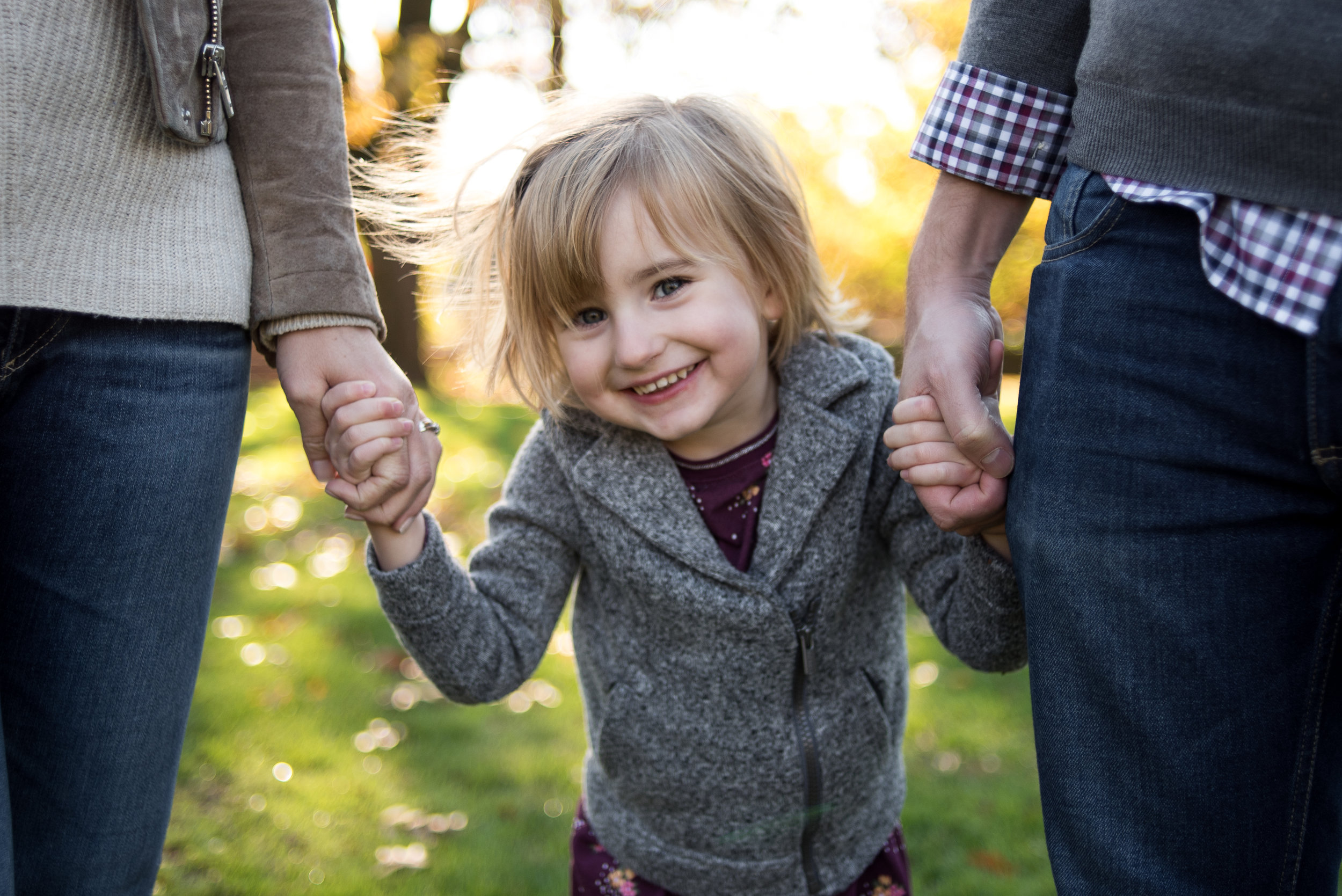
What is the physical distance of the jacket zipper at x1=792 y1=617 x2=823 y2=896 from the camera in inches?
70.1

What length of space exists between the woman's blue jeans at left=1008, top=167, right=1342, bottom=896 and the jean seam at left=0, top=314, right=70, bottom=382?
117 centimetres

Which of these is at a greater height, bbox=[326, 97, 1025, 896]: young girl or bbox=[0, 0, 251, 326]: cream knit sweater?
bbox=[0, 0, 251, 326]: cream knit sweater

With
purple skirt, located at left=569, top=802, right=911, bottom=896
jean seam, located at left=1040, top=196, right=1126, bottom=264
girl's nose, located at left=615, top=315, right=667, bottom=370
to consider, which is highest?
jean seam, located at left=1040, top=196, right=1126, bottom=264

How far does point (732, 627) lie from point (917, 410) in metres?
0.53

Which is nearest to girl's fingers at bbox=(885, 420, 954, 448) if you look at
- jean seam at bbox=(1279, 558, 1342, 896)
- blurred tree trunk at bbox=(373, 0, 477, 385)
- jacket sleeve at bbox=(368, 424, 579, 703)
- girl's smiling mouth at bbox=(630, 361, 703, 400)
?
girl's smiling mouth at bbox=(630, 361, 703, 400)

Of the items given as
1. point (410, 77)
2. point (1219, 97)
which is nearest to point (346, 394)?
point (1219, 97)

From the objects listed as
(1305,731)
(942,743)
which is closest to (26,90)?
(1305,731)

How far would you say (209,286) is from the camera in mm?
1327

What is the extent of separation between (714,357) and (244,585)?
3.63 meters

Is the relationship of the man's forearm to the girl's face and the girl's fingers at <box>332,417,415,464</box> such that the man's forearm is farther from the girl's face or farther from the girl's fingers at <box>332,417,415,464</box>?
the girl's fingers at <box>332,417,415,464</box>

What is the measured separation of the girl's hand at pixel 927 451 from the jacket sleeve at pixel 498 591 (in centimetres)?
65

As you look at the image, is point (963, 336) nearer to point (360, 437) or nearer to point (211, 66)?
point (360, 437)

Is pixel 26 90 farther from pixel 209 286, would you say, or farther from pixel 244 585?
pixel 244 585

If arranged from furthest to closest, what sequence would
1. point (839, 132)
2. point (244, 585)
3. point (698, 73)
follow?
point (839, 132) → point (244, 585) → point (698, 73)
